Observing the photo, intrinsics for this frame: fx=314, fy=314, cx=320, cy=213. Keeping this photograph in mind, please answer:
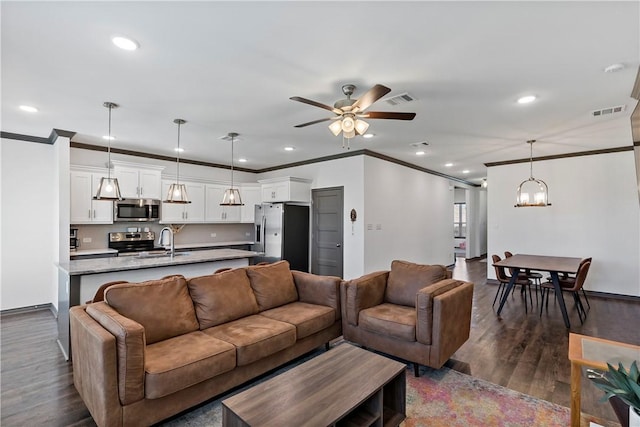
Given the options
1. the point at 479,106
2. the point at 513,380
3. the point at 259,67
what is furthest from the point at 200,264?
the point at 479,106

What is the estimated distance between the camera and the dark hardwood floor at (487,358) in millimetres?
2412

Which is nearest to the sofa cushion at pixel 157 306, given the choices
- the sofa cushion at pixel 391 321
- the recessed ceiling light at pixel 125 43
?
the sofa cushion at pixel 391 321

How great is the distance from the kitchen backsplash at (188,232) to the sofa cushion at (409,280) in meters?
4.83

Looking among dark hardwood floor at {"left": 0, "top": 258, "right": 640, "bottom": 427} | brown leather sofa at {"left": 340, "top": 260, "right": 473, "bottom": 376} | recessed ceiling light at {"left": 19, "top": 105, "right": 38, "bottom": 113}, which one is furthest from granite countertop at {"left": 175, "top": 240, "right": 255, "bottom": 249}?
brown leather sofa at {"left": 340, "top": 260, "right": 473, "bottom": 376}

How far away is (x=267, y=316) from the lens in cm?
312

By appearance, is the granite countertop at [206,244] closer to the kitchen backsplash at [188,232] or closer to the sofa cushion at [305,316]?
the kitchen backsplash at [188,232]

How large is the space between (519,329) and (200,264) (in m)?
4.32

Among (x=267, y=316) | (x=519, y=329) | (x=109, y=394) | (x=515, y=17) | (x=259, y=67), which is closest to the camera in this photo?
(x=109, y=394)

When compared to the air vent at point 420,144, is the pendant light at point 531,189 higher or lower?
lower

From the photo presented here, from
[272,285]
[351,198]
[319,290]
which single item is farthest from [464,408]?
[351,198]

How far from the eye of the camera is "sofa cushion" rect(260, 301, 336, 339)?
296 centimetres

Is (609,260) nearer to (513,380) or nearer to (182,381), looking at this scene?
(513,380)

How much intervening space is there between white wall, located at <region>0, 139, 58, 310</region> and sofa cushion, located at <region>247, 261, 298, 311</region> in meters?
3.56

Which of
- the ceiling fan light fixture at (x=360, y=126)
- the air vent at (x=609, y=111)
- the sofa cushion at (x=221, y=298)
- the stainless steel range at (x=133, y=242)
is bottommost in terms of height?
the sofa cushion at (x=221, y=298)
